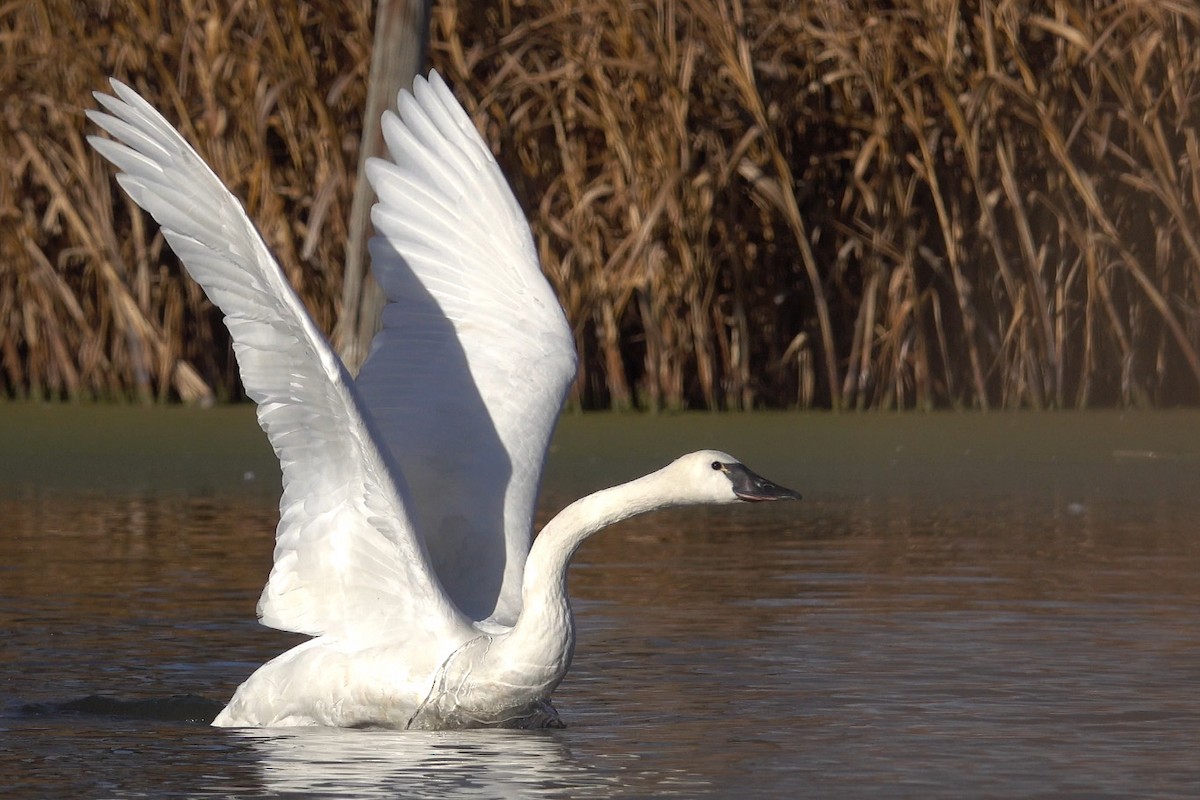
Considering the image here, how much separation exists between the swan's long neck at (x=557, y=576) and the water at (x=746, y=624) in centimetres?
19

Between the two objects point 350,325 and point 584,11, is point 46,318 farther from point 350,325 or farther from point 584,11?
point 584,11

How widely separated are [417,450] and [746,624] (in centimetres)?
124

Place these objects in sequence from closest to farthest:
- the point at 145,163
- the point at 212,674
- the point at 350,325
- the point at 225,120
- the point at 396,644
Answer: the point at 145,163
the point at 396,644
the point at 212,674
the point at 350,325
the point at 225,120

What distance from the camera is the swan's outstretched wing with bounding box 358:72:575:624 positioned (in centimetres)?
589

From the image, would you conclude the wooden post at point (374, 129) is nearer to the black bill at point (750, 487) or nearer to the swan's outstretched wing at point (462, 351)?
the swan's outstretched wing at point (462, 351)

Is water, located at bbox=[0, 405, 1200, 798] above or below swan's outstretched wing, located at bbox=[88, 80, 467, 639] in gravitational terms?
below

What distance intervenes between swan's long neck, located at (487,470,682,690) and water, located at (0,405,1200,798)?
0.62 ft

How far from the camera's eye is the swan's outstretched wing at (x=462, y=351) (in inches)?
232

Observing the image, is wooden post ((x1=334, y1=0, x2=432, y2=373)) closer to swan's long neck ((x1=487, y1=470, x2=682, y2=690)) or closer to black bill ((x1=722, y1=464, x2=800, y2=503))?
swan's long neck ((x1=487, y1=470, x2=682, y2=690))

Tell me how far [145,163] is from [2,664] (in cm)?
162

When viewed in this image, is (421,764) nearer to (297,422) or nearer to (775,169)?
(297,422)

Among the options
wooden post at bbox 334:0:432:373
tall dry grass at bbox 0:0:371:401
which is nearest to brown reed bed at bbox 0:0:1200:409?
tall dry grass at bbox 0:0:371:401

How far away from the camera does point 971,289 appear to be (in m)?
11.6

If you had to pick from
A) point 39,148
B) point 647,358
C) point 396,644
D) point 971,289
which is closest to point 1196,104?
point 971,289
